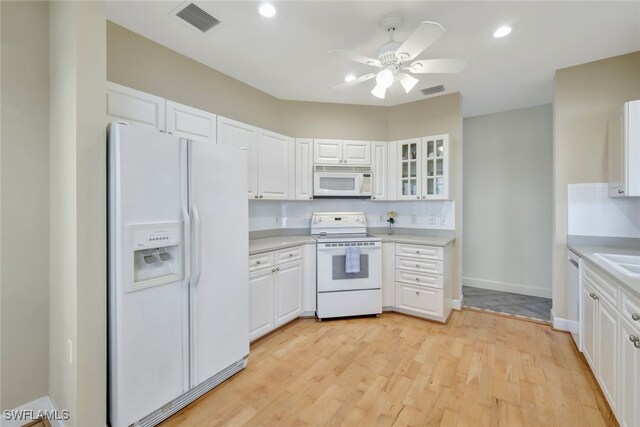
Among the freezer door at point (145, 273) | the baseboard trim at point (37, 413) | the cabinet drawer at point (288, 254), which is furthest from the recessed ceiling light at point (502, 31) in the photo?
the baseboard trim at point (37, 413)

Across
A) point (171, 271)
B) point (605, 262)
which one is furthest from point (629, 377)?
point (171, 271)

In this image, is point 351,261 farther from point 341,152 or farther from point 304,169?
point 341,152

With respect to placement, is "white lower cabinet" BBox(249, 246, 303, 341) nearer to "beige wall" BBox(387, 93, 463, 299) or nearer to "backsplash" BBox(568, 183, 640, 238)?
"beige wall" BBox(387, 93, 463, 299)

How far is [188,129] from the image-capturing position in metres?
2.38

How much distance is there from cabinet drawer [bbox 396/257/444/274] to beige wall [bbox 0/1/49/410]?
3.23 m

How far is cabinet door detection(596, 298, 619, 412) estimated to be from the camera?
1625mm

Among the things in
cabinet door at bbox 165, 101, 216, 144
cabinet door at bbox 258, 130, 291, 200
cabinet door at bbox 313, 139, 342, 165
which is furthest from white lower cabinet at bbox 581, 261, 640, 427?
cabinet door at bbox 165, 101, 216, 144

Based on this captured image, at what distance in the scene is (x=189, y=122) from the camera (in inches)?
93.9

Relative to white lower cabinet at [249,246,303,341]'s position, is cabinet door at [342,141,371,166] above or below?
above

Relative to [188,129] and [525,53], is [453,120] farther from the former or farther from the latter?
[188,129]

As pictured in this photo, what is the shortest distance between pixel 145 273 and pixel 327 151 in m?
2.56

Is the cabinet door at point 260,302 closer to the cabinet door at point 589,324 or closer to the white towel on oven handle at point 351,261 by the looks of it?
the white towel on oven handle at point 351,261

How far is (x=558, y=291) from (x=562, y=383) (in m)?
1.25

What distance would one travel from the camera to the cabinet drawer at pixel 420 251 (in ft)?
10.2
